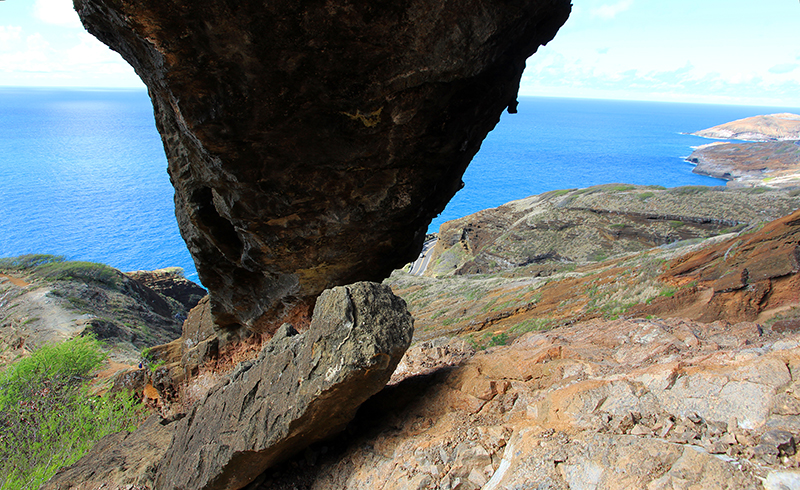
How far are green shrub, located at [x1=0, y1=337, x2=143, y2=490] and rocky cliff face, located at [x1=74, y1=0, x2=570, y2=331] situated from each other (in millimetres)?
6078

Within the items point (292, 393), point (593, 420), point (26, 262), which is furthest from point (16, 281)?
point (593, 420)

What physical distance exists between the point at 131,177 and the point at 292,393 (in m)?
77.3

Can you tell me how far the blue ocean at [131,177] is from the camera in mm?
47312

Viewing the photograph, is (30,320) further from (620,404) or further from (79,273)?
(620,404)

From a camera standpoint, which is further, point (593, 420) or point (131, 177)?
point (131, 177)

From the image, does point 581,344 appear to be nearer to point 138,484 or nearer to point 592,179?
point 138,484

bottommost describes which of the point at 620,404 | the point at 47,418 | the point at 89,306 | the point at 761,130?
the point at 761,130

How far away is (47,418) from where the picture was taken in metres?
10.8

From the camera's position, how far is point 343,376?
14.8 feet

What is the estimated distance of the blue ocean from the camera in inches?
1863

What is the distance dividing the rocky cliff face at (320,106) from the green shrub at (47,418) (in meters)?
6.08

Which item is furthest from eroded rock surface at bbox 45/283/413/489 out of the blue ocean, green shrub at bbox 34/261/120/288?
the blue ocean

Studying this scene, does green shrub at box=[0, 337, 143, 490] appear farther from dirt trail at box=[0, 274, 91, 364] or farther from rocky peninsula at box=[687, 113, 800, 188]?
rocky peninsula at box=[687, 113, 800, 188]

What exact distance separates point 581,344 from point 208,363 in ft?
31.4
